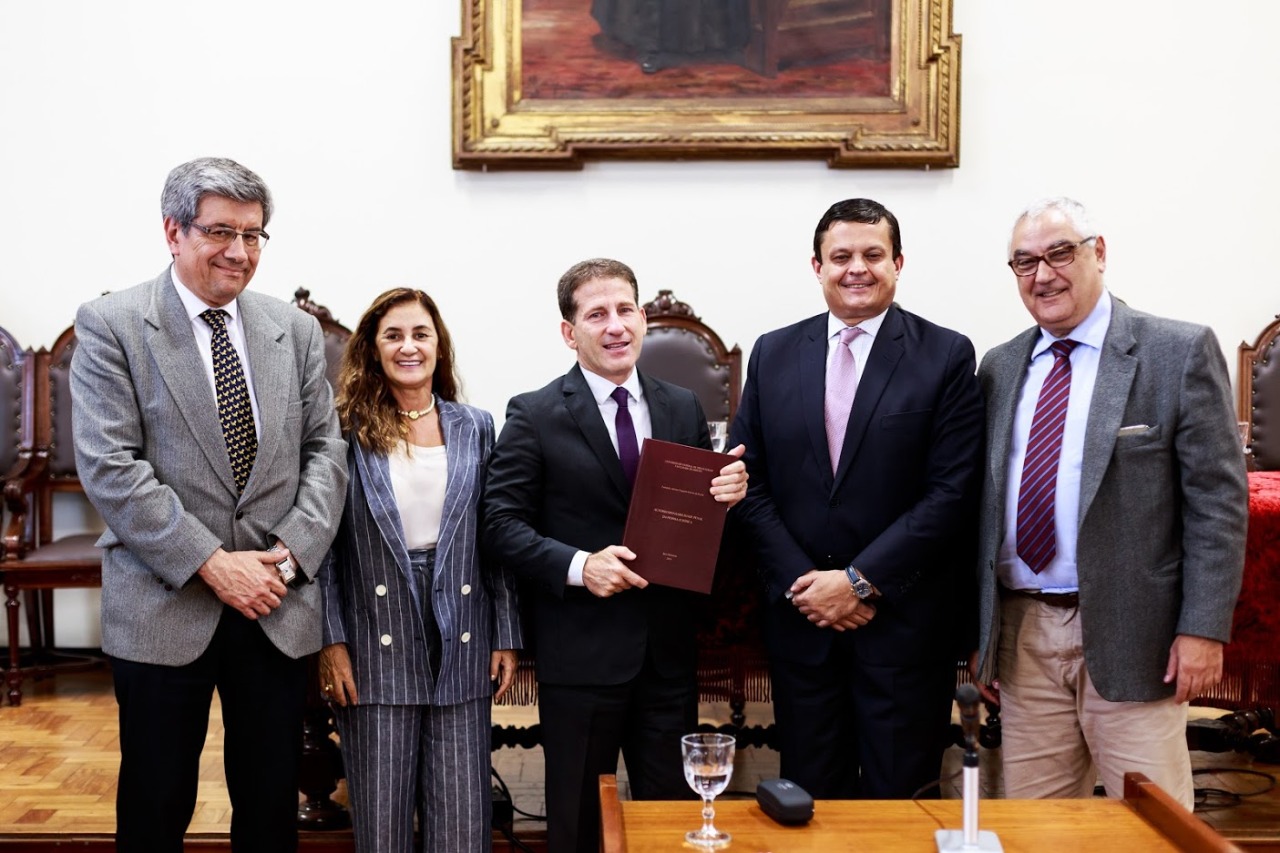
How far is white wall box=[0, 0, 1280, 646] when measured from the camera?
4.64 metres

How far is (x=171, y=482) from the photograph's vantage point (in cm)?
216

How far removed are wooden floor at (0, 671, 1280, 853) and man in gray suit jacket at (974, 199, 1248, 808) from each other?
3.22ft

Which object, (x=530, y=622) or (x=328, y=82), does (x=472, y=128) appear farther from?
(x=530, y=622)

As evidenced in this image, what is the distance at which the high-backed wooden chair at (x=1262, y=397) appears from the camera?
439cm

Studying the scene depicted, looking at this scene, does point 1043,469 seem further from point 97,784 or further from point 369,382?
point 97,784

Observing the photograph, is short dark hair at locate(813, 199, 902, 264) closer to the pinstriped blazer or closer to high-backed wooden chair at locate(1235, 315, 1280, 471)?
the pinstriped blazer

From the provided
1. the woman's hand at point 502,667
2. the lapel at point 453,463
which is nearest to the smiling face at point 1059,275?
the lapel at point 453,463

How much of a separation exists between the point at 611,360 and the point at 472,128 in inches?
102

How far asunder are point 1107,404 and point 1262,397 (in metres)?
2.81

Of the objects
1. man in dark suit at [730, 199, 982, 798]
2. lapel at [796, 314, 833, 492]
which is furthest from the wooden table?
lapel at [796, 314, 833, 492]

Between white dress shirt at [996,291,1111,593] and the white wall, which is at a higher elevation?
the white wall

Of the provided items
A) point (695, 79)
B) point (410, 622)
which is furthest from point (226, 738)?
point (695, 79)

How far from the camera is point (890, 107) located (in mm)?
4574

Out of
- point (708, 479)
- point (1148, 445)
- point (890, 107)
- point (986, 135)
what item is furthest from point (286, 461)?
point (986, 135)
